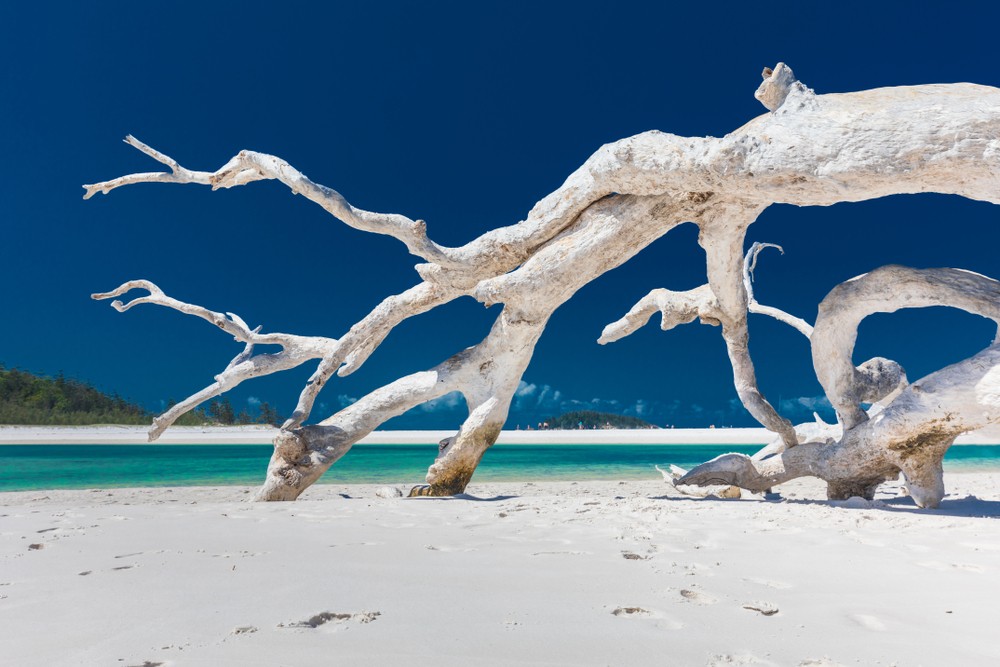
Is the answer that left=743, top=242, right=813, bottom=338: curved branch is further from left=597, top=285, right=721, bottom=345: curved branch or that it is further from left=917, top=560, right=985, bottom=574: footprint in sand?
left=917, top=560, right=985, bottom=574: footprint in sand

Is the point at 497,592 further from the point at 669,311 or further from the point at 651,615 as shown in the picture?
the point at 669,311

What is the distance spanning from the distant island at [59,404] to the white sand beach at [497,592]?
127ft

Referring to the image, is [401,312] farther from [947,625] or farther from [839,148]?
[947,625]

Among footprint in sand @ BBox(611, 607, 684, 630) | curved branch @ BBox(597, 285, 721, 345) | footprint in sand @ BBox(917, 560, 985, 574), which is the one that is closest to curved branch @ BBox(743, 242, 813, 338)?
curved branch @ BBox(597, 285, 721, 345)

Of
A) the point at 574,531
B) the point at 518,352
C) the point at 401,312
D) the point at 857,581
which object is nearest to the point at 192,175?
the point at 401,312

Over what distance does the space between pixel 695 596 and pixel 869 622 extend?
551 millimetres

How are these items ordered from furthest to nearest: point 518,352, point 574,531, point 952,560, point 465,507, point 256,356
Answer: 1. point 256,356
2. point 518,352
3. point 465,507
4. point 574,531
5. point 952,560

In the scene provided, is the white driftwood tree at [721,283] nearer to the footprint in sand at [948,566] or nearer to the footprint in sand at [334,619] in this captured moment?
the footprint in sand at [948,566]

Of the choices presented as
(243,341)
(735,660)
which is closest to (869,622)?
(735,660)

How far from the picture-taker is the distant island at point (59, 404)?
37531 mm

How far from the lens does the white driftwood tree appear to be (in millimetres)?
4402

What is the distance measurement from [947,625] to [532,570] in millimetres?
1444

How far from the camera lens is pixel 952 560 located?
110 inches

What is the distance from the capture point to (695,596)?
219cm
